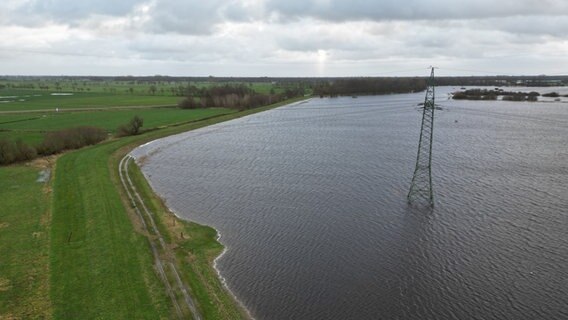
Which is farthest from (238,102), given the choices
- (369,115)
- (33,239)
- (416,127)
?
(33,239)

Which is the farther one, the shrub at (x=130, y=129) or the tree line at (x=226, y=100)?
the tree line at (x=226, y=100)

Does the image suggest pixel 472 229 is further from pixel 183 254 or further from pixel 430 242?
pixel 183 254

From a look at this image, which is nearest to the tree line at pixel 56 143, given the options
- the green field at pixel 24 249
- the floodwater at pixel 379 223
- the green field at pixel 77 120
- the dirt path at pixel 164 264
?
the green field at pixel 77 120

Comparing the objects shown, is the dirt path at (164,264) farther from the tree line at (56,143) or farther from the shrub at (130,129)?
the shrub at (130,129)

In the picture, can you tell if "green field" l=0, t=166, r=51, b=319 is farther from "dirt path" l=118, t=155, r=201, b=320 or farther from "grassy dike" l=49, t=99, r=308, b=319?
"dirt path" l=118, t=155, r=201, b=320

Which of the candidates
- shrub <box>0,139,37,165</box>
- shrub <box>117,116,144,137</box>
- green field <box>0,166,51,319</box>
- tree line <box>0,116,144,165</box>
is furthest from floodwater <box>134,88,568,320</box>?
shrub <box>0,139,37,165</box>
